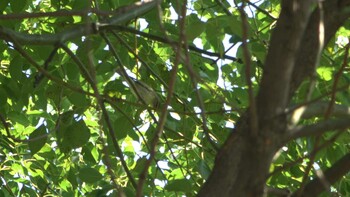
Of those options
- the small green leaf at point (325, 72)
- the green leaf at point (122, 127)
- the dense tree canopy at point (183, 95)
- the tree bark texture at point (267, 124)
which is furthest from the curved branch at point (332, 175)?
the green leaf at point (122, 127)

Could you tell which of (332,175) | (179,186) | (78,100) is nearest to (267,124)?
(332,175)

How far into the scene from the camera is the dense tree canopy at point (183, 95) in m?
1.14

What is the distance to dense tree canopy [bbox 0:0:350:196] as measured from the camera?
1.14 meters

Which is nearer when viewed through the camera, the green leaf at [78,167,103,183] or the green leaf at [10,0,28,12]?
the green leaf at [78,167,103,183]

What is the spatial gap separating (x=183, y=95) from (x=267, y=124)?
1.85 meters

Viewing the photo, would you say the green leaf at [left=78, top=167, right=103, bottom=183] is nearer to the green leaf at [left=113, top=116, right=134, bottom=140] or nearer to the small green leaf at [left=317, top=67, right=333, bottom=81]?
the green leaf at [left=113, top=116, right=134, bottom=140]

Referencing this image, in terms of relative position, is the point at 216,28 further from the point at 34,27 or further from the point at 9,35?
the point at 34,27

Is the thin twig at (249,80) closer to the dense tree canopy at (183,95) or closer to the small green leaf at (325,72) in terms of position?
the dense tree canopy at (183,95)

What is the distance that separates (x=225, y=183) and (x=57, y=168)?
109 inches

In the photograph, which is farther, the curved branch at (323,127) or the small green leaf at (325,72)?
the small green leaf at (325,72)

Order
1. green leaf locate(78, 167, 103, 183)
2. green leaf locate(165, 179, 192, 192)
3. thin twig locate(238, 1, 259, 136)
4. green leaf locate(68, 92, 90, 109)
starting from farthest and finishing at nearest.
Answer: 1. green leaf locate(68, 92, 90, 109)
2. green leaf locate(78, 167, 103, 183)
3. green leaf locate(165, 179, 192, 192)
4. thin twig locate(238, 1, 259, 136)

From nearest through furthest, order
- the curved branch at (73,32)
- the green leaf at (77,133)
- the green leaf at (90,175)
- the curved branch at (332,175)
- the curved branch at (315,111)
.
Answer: the curved branch at (315,111) → the curved branch at (332,175) → the curved branch at (73,32) → the green leaf at (90,175) → the green leaf at (77,133)

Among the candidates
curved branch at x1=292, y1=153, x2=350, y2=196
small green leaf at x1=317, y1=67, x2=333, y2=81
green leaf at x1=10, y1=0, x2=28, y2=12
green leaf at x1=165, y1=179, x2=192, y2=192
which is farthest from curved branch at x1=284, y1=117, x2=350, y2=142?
green leaf at x1=10, y1=0, x2=28, y2=12

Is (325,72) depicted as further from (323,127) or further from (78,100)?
(323,127)
